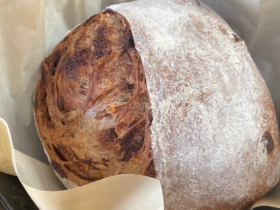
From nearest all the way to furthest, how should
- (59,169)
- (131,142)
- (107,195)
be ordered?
(107,195) < (131,142) < (59,169)

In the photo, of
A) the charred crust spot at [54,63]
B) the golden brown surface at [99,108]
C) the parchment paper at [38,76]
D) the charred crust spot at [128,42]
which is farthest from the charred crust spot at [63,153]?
the charred crust spot at [128,42]

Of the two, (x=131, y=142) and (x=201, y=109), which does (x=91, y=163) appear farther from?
(x=201, y=109)

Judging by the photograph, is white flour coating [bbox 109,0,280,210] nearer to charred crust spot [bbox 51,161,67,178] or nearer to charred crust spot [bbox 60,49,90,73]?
charred crust spot [bbox 60,49,90,73]

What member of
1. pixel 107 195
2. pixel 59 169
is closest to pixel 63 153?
pixel 59 169

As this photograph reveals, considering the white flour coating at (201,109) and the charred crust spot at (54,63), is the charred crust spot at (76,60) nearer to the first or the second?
the charred crust spot at (54,63)

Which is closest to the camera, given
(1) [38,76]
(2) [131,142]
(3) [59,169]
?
(2) [131,142]

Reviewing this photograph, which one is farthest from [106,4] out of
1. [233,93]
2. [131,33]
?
[233,93]
